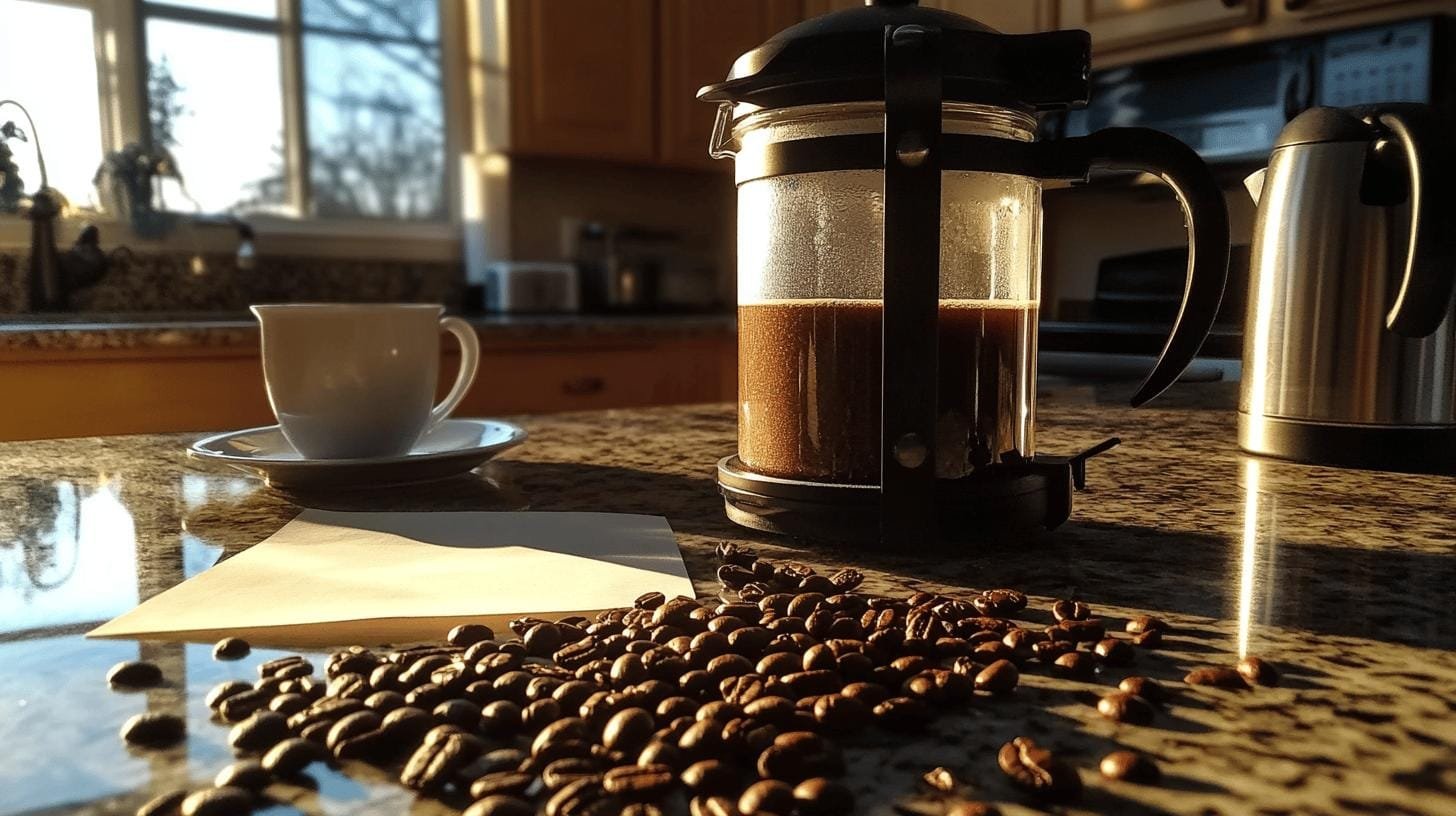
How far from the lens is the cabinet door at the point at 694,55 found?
134 inches

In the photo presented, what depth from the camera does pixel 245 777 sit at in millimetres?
→ 317

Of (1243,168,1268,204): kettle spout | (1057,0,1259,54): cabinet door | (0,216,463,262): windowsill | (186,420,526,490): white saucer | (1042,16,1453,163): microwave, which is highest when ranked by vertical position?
(1057,0,1259,54): cabinet door

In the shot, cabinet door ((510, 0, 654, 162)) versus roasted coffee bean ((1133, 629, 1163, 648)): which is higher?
cabinet door ((510, 0, 654, 162))

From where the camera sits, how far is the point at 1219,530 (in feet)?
2.14

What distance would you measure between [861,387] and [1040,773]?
303 mm

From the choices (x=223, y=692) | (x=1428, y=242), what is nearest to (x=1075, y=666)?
(x=223, y=692)

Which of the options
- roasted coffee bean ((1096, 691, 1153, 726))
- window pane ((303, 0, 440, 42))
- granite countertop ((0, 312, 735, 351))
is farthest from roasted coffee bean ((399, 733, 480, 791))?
window pane ((303, 0, 440, 42))

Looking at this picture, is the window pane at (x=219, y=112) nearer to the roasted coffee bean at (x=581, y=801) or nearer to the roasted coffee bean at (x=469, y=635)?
the roasted coffee bean at (x=469, y=635)

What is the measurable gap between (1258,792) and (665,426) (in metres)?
0.92

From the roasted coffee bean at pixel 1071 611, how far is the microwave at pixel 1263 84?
1913 millimetres

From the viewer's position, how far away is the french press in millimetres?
540

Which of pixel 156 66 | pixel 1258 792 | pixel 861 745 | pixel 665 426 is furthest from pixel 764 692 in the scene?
pixel 156 66

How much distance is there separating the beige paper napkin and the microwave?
6.26ft

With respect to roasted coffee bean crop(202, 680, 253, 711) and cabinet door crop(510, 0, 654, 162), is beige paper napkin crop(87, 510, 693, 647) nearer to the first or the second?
roasted coffee bean crop(202, 680, 253, 711)
